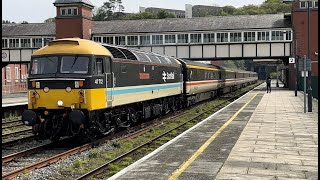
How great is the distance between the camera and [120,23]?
5812 centimetres

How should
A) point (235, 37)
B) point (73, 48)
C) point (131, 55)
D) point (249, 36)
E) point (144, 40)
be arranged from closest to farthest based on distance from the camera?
point (73, 48) < point (131, 55) < point (249, 36) < point (235, 37) < point (144, 40)

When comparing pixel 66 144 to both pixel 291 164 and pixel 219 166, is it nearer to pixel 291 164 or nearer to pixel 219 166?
pixel 219 166

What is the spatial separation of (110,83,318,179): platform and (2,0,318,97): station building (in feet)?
117

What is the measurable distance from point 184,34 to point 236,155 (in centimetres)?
4349

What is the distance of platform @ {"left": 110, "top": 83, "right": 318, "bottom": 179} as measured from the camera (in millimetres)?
8289

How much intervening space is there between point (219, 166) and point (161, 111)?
39.7 feet

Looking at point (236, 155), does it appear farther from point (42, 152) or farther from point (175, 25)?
A: point (175, 25)

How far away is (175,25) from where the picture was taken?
2191 inches

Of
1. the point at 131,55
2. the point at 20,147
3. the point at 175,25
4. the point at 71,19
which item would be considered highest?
the point at 71,19

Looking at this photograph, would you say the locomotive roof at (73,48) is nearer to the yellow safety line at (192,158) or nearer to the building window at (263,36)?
the yellow safety line at (192,158)

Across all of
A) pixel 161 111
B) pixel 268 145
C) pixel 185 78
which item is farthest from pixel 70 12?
pixel 268 145

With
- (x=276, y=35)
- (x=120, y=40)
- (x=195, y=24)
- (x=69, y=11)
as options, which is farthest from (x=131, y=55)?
→ (x=69, y=11)

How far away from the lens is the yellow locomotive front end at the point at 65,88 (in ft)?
39.5

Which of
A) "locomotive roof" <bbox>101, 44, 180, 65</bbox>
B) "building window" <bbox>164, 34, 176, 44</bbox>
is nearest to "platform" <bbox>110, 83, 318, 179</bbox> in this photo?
"locomotive roof" <bbox>101, 44, 180, 65</bbox>
